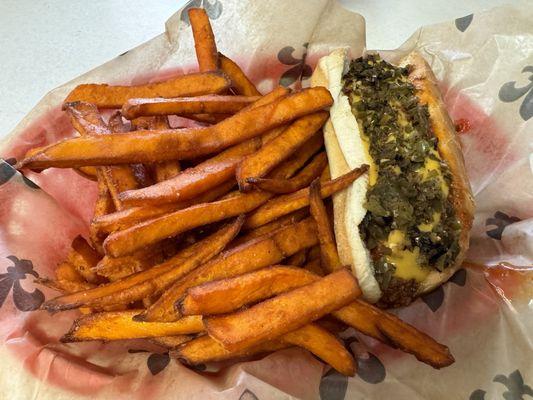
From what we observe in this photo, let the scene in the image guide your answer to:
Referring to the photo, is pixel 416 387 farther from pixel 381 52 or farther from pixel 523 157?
pixel 381 52

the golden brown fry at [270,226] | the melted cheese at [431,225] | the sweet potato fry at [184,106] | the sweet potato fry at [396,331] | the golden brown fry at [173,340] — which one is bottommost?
the sweet potato fry at [396,331]

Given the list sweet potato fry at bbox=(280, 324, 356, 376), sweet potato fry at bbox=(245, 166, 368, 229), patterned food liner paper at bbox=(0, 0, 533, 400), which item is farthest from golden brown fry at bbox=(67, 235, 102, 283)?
sweet potato fry at bbox=(280, 324, 356, 376)

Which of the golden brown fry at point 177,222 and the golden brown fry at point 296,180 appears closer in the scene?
the golden brown fry at point 177,222

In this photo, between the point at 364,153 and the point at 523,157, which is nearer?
the point at 364,153

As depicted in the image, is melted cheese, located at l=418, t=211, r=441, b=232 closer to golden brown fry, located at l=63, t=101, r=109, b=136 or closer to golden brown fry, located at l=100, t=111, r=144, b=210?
golden brown fry, located at l=100, t=111, r=144, b=210

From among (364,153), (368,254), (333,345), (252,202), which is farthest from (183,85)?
(333,345)

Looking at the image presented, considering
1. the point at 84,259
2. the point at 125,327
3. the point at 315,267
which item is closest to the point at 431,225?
the point at 315,267

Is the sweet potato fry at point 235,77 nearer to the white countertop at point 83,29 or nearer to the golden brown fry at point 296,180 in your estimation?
the golden brown fry at point 296,180

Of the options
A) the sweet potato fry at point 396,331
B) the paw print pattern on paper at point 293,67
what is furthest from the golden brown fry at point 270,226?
the paw print pattern on paper at point 293,67
